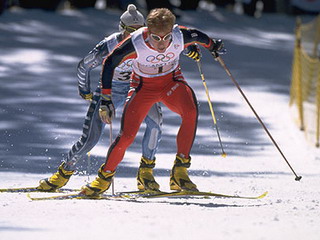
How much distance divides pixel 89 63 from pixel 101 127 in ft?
1.88

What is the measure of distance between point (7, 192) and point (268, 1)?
1813 centimetres

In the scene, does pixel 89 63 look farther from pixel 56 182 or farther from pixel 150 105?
pixel 56 182

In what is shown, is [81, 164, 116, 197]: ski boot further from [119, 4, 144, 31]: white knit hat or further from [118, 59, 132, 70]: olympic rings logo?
[119, 4, 144, 31]: white knit hat

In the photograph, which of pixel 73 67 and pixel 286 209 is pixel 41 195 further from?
pixel 73 67

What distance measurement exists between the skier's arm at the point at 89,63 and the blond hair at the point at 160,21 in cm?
67

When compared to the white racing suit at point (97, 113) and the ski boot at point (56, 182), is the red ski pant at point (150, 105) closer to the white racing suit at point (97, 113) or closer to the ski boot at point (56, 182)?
the white racing suit at point (97, 113)

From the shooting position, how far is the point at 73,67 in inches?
693

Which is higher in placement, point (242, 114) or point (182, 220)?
point (182, 220)

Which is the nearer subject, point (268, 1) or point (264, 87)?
point (264, 87)

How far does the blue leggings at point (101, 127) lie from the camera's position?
28.3 feet

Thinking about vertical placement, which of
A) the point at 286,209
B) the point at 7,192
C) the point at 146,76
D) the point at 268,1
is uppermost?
the point at 146,76

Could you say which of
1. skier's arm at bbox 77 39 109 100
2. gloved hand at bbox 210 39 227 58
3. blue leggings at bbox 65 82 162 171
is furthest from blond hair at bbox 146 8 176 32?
Result: blue leggings at bbox 65 82 162 171

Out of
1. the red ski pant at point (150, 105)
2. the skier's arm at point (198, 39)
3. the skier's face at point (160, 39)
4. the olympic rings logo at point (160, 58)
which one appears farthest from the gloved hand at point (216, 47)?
the skier's face at point (160, 39)

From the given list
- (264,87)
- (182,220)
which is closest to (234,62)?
(264,87)
